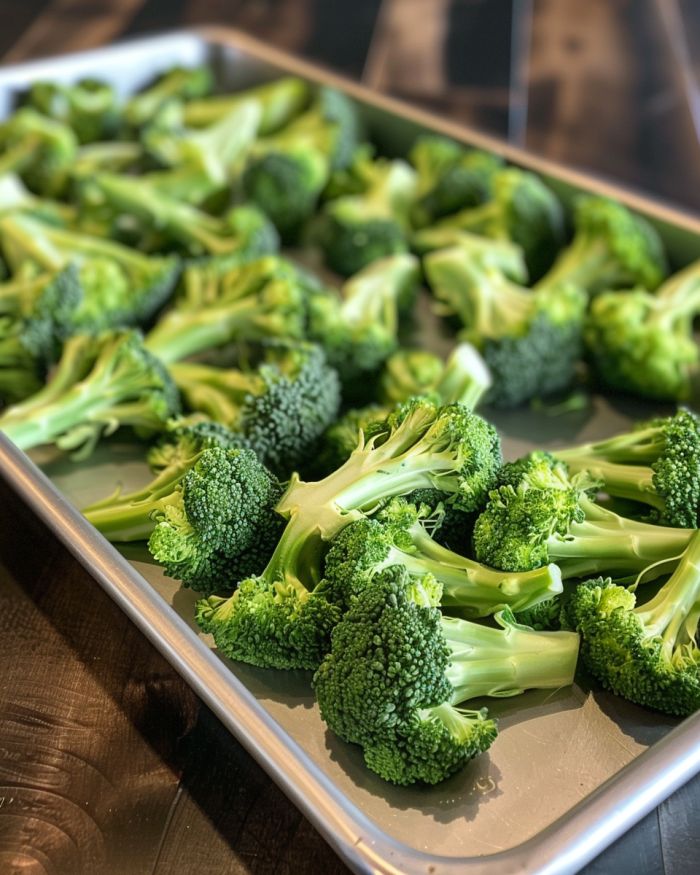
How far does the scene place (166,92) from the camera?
7.97 ft

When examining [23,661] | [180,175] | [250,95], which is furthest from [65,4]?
[23,661]

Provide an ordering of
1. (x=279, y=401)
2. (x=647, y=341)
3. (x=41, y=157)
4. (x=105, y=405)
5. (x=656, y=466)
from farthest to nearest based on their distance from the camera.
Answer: (x=41, y=157), (x=647, y=341), (x=105, y=405), (x=279, y=401), (x=656, y=466)

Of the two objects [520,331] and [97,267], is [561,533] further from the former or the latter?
[97,267]

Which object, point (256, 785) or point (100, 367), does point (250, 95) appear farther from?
point (256, 785)

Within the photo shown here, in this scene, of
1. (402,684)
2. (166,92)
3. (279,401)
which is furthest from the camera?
(166,92)

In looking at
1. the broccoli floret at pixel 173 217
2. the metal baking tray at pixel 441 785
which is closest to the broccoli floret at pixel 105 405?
the metal baking tray at pixel 441 785

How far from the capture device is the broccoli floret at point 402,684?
906mm

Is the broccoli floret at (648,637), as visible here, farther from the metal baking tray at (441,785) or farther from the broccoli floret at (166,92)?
the broccoli floret at (166,92)

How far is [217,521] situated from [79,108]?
64.0 inches

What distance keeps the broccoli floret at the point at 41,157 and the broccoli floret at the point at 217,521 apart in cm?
119

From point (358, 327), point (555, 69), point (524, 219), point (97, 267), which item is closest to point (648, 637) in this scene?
point (358, 327)

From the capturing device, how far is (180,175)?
2.08 meters

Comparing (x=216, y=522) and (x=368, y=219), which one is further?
(x=368, y=219)

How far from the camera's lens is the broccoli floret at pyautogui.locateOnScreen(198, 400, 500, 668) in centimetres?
103
